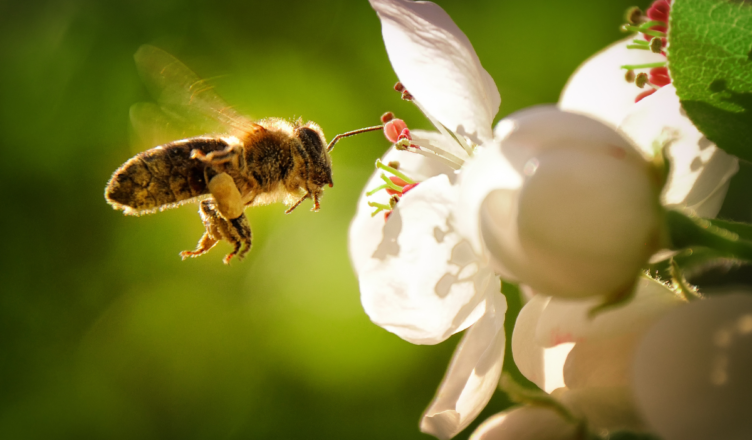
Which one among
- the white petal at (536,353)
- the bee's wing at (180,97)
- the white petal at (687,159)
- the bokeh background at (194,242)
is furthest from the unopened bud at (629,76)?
the bokeh background at (194,242)

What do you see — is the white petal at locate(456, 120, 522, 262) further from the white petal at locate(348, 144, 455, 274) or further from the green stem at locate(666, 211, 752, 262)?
the white petal at locate(348, 144, 455, 274)

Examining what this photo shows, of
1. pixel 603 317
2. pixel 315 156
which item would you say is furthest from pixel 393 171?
pixel 603 317

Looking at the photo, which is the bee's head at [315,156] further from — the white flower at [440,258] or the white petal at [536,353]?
the white petal at [536,353]

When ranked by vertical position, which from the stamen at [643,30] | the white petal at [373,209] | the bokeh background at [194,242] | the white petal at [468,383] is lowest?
the bokeh background at [194,242]

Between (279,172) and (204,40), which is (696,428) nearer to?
(279,172)

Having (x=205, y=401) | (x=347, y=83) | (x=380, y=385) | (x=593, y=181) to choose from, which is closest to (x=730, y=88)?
(x=593, y=181)

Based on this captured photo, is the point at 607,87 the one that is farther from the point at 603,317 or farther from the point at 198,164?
the point at 198,164
